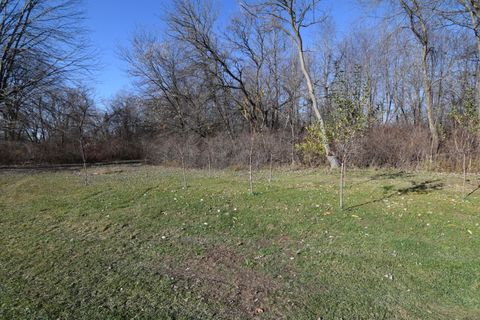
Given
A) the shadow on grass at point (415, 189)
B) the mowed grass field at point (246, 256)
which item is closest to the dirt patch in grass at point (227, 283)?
the mowed grass field at point (246, 256)

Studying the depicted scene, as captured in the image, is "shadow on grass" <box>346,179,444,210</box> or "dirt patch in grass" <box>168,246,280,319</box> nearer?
"dirt patch in grass" <box>168,246,280,319</box>

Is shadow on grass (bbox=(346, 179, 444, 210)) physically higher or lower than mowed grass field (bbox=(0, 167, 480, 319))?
higher

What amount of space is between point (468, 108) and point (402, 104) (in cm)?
2014

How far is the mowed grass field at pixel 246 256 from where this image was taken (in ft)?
12.2

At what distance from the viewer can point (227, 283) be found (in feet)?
14.1

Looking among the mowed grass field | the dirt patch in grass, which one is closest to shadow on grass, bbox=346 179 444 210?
the mowed grass field

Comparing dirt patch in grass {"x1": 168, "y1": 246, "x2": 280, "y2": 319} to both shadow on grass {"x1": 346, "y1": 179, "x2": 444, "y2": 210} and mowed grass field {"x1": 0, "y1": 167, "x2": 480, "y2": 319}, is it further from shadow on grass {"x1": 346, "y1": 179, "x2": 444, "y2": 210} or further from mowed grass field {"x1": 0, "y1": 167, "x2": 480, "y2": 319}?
shadow on grass {"x1": 346, "y1": 179, "x2": 444, "y2": 210}

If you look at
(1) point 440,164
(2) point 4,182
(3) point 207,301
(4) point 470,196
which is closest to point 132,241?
(3) point 207,301

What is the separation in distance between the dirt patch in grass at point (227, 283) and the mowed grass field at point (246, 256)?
0.6 inches

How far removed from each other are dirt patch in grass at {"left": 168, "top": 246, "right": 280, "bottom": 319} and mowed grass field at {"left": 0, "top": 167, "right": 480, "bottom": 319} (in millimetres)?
15

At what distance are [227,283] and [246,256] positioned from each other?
945 mm

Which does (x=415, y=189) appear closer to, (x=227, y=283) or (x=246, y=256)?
(x=246, y=256)

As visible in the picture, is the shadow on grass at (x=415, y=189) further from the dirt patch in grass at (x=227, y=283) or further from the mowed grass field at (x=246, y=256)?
the dirt patch in grass at (x=227, y=283)

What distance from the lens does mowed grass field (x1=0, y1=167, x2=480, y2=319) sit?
3.73 m
